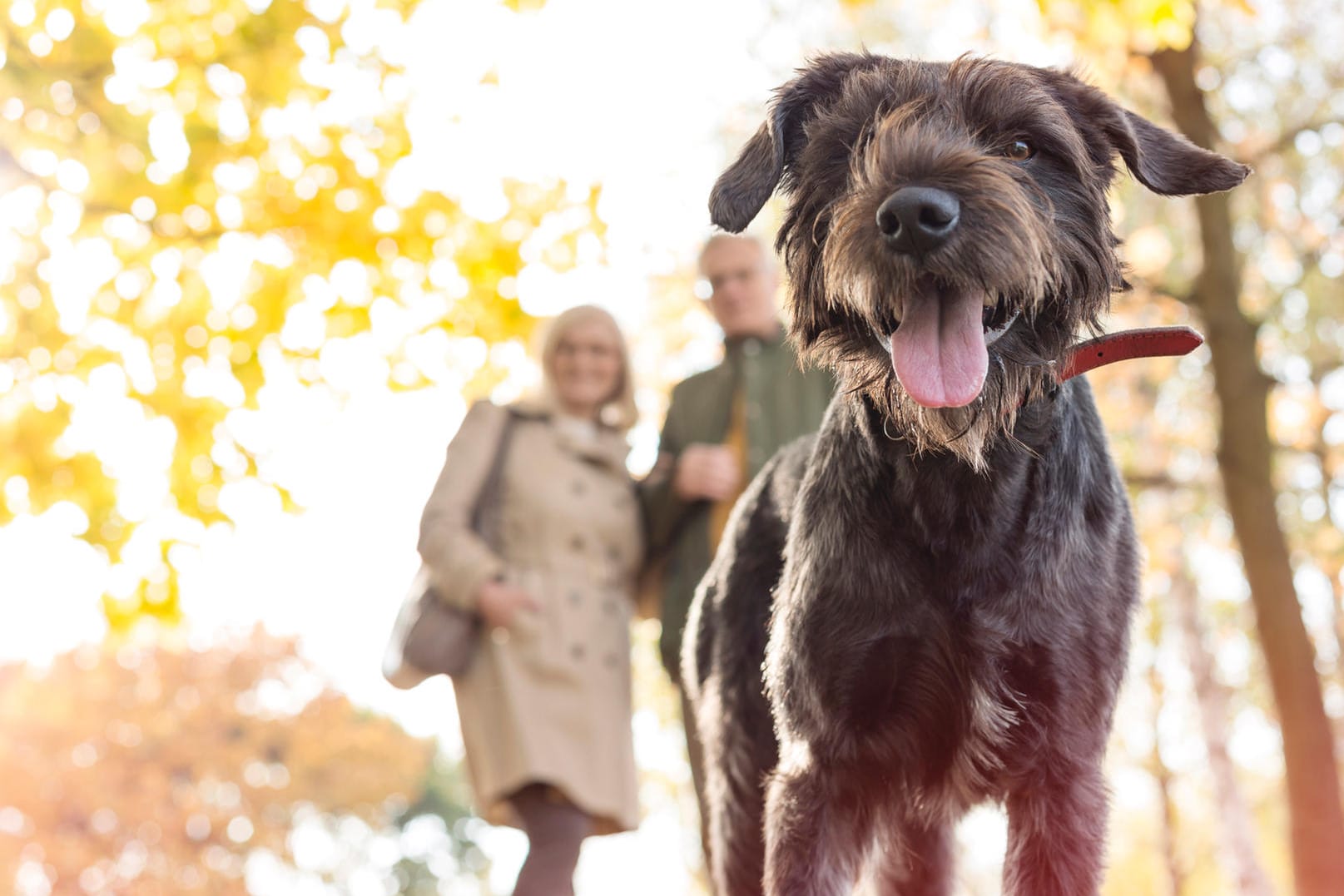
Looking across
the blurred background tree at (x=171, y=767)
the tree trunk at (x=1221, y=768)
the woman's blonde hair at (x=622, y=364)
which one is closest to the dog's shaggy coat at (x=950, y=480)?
the woman's blonde hair at (x=622, y=364)

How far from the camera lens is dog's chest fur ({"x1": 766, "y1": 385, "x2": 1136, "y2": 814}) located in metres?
2.57

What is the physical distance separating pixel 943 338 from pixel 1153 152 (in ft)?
2.20

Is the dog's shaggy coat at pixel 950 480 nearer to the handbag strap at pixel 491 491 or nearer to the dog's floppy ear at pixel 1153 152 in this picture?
the dog's floppy ear at pixel 1153 152

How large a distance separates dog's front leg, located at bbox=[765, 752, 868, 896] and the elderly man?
198 centimetres

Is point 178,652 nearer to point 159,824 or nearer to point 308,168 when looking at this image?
point 159,824

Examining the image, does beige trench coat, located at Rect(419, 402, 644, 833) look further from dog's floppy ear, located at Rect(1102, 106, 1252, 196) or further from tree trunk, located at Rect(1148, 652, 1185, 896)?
tree trunk, located at Rect(1148, 652, 1185, 896)

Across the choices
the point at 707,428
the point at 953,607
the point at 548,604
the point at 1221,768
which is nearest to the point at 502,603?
the point at 548,604

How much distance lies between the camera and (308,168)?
22.7 ft

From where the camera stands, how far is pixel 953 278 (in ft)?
7.43

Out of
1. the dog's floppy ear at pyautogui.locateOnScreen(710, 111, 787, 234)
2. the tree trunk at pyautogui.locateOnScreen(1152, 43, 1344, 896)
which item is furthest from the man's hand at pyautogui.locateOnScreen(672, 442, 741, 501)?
the tree trunk at pyautogui.locateOnScreen(1152, 43, 1344, 896)

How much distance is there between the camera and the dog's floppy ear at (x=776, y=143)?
258 centimetres

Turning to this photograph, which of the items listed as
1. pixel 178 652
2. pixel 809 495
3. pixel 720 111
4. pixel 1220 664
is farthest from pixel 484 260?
pixel 178 652

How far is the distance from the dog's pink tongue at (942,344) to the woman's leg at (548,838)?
3093 mm

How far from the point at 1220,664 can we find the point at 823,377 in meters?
19.2
